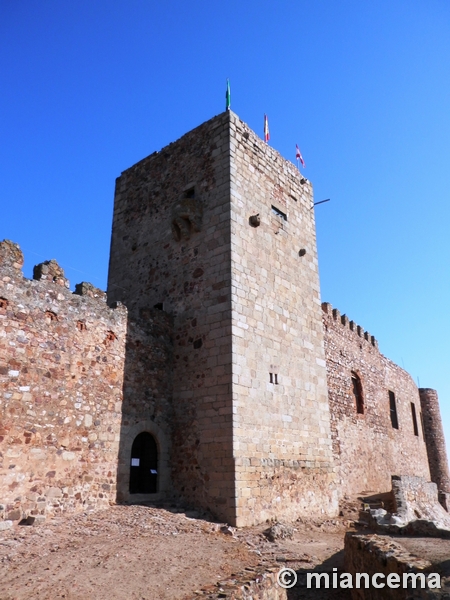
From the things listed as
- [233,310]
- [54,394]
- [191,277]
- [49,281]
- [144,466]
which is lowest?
[144,466]

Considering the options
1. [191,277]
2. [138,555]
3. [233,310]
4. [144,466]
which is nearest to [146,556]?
[138,555]

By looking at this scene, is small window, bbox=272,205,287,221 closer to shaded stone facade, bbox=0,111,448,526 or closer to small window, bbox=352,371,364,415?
shaded stone facade, bbox=0,111,448,526

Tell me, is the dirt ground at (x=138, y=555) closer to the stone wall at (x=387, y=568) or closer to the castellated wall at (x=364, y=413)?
the stone wall at (x=387, y=568)

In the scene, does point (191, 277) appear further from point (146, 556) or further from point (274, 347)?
point (146, 556)

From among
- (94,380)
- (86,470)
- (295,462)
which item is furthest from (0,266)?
(295,462)

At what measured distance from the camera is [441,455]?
24.6 m

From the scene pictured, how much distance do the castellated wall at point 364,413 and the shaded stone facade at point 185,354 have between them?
11.1 feet

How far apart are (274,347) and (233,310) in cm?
151

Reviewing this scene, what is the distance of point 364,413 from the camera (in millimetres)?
16812

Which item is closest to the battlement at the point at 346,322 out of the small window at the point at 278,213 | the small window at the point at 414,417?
the small window at the point at 278,213

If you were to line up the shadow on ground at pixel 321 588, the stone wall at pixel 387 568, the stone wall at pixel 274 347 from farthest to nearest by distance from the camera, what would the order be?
the stone wall at pixel 274 347 < the shadow on ground at pixel 321 588 < the stone wall at pixel 387 568

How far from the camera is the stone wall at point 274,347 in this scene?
938 cm

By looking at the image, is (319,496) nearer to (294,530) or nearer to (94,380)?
(294,530)

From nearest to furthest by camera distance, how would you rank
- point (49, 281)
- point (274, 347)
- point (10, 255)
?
point (10, 255)
point (49, 281)
point (274, 347)
